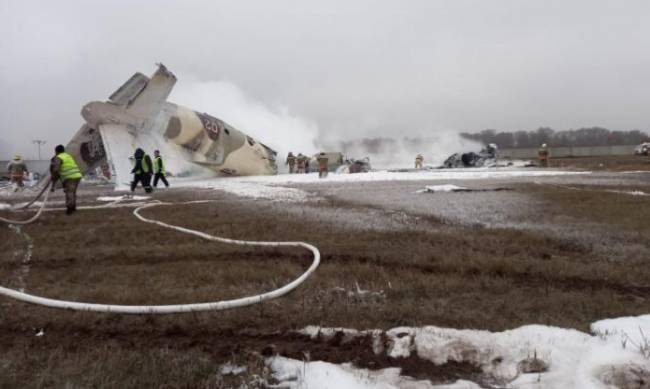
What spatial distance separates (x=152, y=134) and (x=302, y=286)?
19.2m

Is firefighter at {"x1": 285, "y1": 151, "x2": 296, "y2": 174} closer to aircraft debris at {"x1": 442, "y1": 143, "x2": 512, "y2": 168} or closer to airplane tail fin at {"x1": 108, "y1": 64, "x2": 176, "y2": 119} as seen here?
aircraft debris at {"x1": 442, "y1": 143, "x2": 512, "y2": 168}

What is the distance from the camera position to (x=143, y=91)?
64.8ft

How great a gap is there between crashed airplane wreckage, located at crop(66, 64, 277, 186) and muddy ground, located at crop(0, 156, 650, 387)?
12.9 meters

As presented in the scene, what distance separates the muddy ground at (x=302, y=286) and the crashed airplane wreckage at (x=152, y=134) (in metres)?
12.9

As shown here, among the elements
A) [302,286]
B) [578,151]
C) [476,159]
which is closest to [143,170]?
[302,286]

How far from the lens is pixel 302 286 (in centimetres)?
401

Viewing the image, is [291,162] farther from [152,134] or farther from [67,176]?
[67,176]

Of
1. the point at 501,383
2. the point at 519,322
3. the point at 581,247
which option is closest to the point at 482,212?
the point at 581,247

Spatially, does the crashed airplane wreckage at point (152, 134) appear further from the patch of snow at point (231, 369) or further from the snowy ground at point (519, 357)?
the snowy ground at point (519, 357)

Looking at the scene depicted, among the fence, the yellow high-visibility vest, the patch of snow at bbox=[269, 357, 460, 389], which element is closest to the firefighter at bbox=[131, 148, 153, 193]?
the yellow high-visibility vest

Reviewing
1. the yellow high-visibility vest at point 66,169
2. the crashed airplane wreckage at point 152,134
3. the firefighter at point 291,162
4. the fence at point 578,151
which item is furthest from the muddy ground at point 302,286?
the fence at point 578,151

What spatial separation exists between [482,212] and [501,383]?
5.74 m

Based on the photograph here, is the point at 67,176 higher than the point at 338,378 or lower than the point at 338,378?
higher

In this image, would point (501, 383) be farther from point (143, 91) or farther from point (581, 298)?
point (143, 91)
